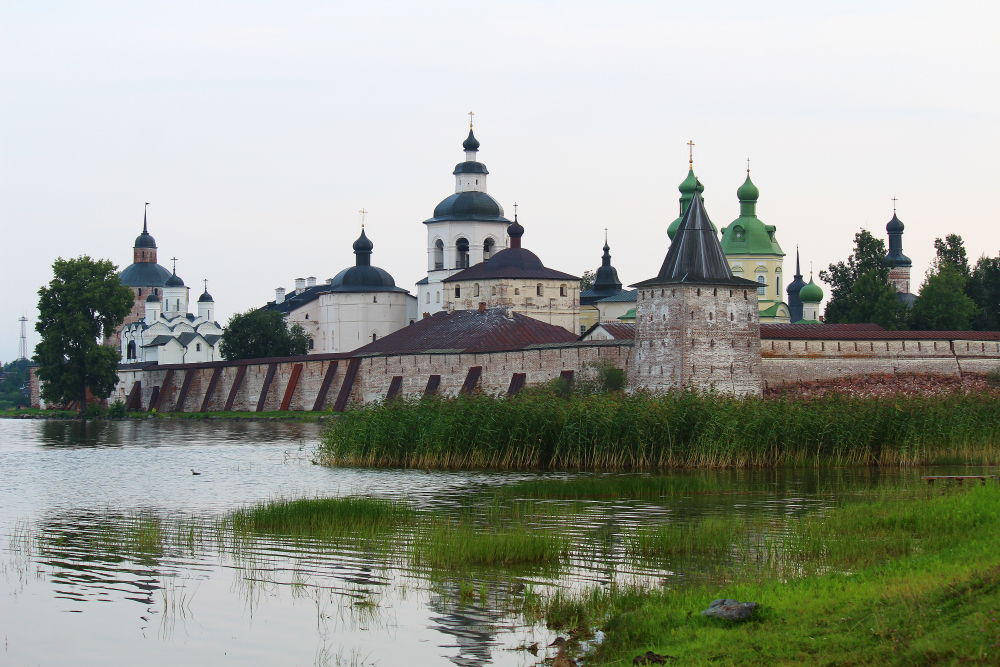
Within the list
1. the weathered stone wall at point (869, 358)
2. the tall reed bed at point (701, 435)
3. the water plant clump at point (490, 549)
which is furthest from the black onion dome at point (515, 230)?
the water plant clump at point (490, 549)

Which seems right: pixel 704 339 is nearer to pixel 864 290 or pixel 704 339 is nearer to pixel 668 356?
pixel 668 356

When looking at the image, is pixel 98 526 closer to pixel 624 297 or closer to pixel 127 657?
pixel 127 657

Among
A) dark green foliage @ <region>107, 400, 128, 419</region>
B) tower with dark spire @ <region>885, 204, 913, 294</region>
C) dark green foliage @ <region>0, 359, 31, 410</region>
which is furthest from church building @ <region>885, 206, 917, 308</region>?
dark green foliage @ <region>0, 359, 31, 410</region>

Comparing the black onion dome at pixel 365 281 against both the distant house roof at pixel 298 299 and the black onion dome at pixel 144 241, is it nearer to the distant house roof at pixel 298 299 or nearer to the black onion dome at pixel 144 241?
the distant house roof at pixel 298 299

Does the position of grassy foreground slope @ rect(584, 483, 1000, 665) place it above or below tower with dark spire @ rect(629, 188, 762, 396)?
below

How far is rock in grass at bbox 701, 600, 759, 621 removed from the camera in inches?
264

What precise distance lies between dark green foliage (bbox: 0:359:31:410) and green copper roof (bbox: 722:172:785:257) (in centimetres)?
3227

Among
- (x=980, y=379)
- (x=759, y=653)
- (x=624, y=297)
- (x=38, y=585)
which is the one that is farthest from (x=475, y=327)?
(x=759, y=653)

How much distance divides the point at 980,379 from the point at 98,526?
23588 millimetres

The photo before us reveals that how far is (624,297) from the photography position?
50.4 metres

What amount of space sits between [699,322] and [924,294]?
1601 cm

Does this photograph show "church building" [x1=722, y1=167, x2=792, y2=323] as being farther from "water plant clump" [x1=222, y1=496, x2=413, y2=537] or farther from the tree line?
"water plant clump" [x1=222, y1=496, x2=413, y2=537]

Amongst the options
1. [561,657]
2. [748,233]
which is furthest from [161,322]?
[561,657]

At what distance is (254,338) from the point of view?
50719mm
